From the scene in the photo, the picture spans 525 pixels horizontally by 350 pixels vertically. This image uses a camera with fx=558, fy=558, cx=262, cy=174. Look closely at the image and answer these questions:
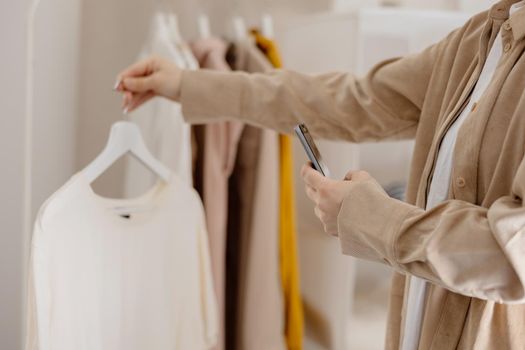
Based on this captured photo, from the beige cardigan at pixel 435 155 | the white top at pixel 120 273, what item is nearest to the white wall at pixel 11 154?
the white top at pixel 120 273

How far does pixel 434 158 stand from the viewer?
0.71 meters

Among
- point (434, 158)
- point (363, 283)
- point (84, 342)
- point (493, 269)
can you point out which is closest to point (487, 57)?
point (434, 158)

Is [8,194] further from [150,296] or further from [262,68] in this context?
[262,68]

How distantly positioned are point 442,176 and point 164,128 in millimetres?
645

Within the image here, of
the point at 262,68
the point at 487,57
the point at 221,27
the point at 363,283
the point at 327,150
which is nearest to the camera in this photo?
the point at 487,57

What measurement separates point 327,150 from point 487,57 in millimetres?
691

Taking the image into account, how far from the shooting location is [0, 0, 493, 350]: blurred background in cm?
81

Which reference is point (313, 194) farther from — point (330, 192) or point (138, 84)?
point (138, 84)

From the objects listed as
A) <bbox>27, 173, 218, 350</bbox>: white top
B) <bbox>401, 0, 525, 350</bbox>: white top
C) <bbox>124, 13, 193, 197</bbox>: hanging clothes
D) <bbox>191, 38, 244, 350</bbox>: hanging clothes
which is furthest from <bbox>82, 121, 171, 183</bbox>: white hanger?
<bbox>401, 0, 525, 350</bbox>: white top

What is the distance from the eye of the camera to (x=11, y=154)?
81 centimetres

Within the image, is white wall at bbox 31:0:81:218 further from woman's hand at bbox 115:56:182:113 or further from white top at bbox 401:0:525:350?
white top at bbox 401:0:525:350

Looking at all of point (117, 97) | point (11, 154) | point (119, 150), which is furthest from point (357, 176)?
point (117, 97)

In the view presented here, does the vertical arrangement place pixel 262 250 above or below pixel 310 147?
below

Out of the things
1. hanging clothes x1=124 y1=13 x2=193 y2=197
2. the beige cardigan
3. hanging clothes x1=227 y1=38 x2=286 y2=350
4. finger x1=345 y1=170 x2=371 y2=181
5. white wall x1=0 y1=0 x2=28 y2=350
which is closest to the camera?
the beige cardigan
